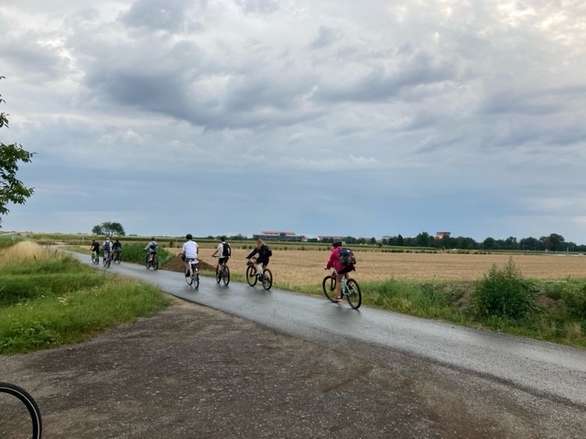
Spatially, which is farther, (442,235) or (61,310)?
(442,235)

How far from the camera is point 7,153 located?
48.8 ft

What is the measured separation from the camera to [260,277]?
2027 cm

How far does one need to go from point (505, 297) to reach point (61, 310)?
10883 millimetres

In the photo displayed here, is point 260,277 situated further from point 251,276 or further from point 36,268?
point 36,268

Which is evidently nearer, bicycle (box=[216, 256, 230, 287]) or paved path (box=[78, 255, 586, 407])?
paved path (box=[78, 255, 586, 407])

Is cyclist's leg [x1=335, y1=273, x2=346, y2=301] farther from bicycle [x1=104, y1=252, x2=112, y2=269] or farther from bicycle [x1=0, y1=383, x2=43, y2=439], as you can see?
bicycle [x1=104, y1=252, x2=112, y2=269]

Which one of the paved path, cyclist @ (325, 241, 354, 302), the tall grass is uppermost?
cyclist @ (325, 241, 354, 302)

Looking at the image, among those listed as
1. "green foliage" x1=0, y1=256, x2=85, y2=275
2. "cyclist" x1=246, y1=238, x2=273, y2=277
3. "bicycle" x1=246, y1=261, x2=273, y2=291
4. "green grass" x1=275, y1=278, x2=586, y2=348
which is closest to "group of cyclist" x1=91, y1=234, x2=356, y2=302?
"cyclist" x1=246, y1=238, x2=273, y2=277

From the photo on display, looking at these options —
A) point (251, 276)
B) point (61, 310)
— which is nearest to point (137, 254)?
point (251, 276)

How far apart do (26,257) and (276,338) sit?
85.1ft

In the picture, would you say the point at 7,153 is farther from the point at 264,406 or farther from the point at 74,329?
the point at 264,406

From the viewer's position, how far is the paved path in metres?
7.42

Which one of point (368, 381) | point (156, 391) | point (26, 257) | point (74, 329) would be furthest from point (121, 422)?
point (26, 257)

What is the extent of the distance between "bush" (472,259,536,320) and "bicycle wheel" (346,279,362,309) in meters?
3.12
